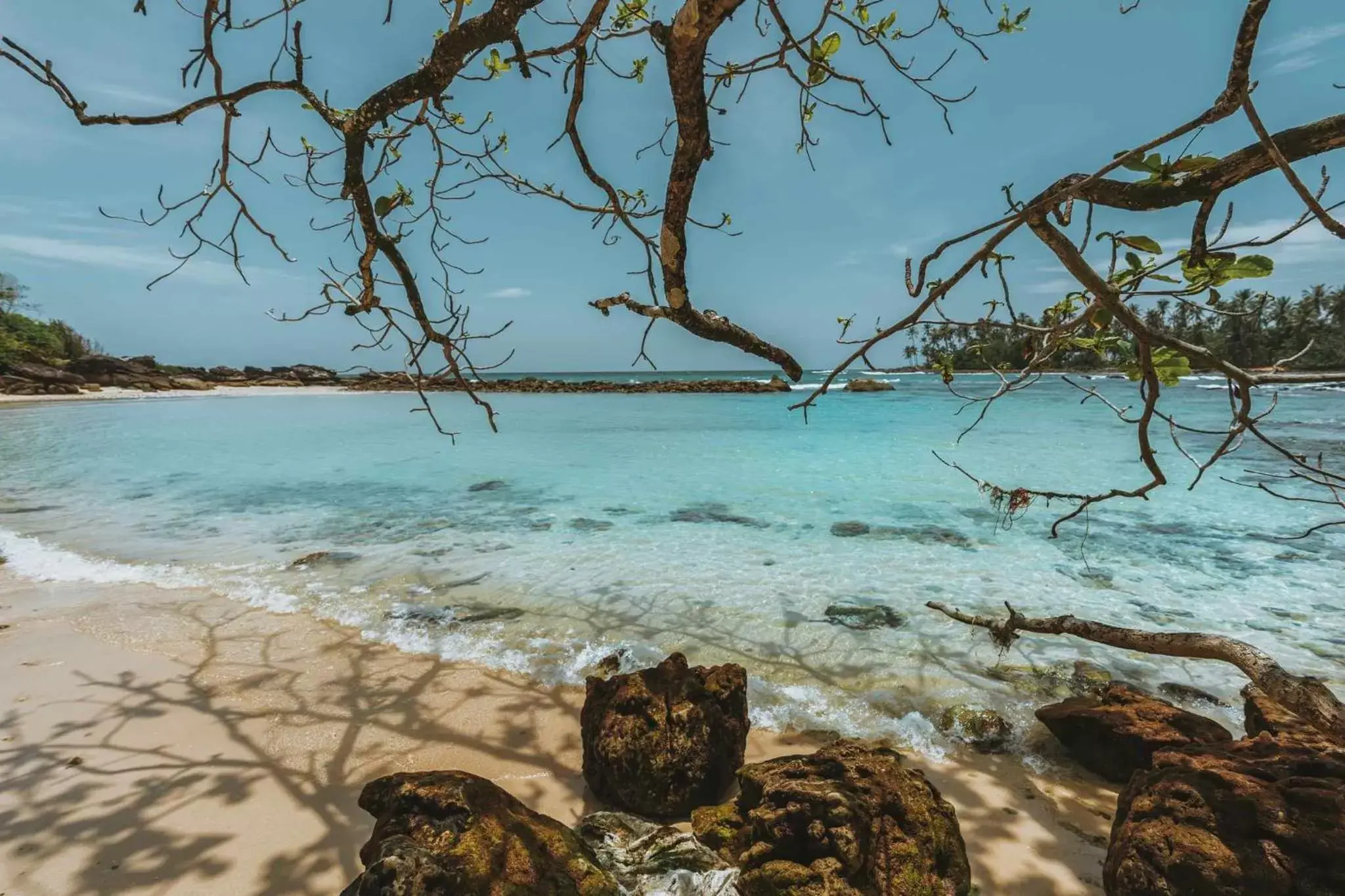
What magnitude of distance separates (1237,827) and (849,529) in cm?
600

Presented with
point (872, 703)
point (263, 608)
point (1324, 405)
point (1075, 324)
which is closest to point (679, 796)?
point (872, 703)

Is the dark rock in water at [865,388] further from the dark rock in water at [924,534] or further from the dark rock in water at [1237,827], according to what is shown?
the dark rock in water at [1237,827]

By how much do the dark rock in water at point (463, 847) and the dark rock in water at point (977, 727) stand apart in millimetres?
2186

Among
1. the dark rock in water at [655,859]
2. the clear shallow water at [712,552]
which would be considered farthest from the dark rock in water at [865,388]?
the dark rock in water at [655,859]

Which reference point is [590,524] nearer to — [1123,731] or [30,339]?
[1123,731]

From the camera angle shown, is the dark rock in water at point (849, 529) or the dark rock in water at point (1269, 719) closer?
the dark rock in water at point (1269, 719)

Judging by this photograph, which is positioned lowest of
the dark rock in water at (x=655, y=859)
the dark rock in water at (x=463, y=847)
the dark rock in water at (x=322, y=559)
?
the dark rock in water at (x=322, y=559)

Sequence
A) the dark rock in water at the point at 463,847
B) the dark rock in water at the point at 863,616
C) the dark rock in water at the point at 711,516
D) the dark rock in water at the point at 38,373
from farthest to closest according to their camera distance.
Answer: the dark rock in water at the point at 38,373
the dark rock in water at the point at 711,516
the dark rock in water at the point at 863,616
the dark rock in water at the point at 463,847

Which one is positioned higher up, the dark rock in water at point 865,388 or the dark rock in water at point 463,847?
the dark rock in water at point 865,388

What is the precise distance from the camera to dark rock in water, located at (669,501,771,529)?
809cm

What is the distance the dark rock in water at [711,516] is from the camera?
8.09 metres

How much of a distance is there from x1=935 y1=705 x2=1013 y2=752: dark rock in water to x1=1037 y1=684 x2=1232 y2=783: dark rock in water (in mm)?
240

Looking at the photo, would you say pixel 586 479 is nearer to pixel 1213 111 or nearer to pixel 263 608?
pixel 263 608

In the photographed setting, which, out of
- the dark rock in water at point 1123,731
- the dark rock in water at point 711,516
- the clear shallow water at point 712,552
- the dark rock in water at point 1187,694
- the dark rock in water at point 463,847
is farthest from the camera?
the dark rock in water at point 711,516
